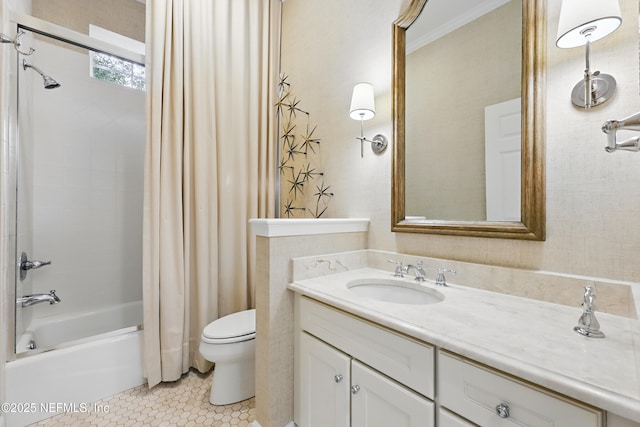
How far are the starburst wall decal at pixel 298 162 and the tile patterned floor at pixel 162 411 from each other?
125cm

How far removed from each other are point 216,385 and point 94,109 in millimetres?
2290

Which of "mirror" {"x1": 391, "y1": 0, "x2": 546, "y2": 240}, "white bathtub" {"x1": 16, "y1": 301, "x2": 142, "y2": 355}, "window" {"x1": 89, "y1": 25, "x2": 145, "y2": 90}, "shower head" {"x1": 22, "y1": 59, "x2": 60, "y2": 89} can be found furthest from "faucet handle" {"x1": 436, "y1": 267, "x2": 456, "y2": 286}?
"shower head" {"x1": 22, "y1": 59, "x2": 60, "y2": 89}

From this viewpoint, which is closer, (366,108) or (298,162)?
(366,108)

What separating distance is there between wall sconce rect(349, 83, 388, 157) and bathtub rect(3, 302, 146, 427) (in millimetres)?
1857

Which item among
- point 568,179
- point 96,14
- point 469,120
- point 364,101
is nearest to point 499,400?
point 568,179

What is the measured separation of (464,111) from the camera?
4.10 feet

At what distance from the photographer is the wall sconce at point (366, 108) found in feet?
4.92

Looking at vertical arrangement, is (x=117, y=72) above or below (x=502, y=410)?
above

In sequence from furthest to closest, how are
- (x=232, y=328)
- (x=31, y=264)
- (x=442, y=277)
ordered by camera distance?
(x=31, y=264) < (x=232, y=328) < (x=442, y=277)

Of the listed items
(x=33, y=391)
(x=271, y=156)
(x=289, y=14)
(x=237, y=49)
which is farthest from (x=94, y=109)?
(x=33, y=391)

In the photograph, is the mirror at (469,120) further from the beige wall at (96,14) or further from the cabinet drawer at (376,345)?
the beige wall at (96,14)

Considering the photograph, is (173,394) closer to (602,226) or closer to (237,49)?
(602,226)

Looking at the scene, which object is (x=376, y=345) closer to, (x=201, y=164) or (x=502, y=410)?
(x=502, y=410)

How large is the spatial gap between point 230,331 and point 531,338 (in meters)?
1.39
